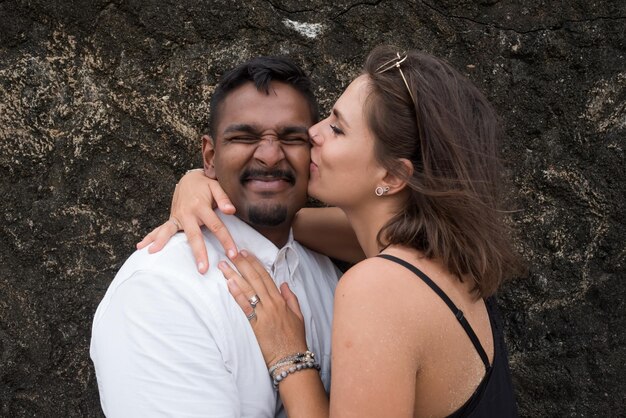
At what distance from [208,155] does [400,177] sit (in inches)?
30.6

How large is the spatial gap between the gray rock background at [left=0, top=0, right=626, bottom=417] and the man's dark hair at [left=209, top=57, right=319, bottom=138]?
0.28 meters

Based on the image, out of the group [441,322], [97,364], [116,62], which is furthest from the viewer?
[116,62]

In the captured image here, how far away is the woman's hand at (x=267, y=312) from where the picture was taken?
89.0 inches

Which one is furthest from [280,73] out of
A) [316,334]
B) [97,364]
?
[97,364]

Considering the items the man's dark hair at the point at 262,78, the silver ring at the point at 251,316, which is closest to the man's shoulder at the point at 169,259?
the silver ring at the point at 251,316

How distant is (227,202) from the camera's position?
246 cm

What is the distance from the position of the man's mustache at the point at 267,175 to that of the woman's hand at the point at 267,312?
27 centimetres

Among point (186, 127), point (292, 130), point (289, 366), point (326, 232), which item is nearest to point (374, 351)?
point (289, 366)

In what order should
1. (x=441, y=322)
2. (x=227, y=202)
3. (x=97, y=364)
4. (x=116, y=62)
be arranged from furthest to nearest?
1. (x=116, y=62)
2. (x=227, y=202)
3. (x=97, y=364)
4. (x=441, y=322)

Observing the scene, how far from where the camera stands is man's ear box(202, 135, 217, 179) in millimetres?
2664

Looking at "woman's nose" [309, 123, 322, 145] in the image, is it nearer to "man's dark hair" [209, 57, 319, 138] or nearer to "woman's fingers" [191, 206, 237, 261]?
"man's dark hair" [209, 57, 319, 138]

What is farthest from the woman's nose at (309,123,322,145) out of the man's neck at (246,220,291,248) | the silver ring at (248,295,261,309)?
the silver ring at (248,295,261,309)

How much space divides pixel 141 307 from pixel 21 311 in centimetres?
96

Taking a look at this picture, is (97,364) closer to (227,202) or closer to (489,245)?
(227,202)
